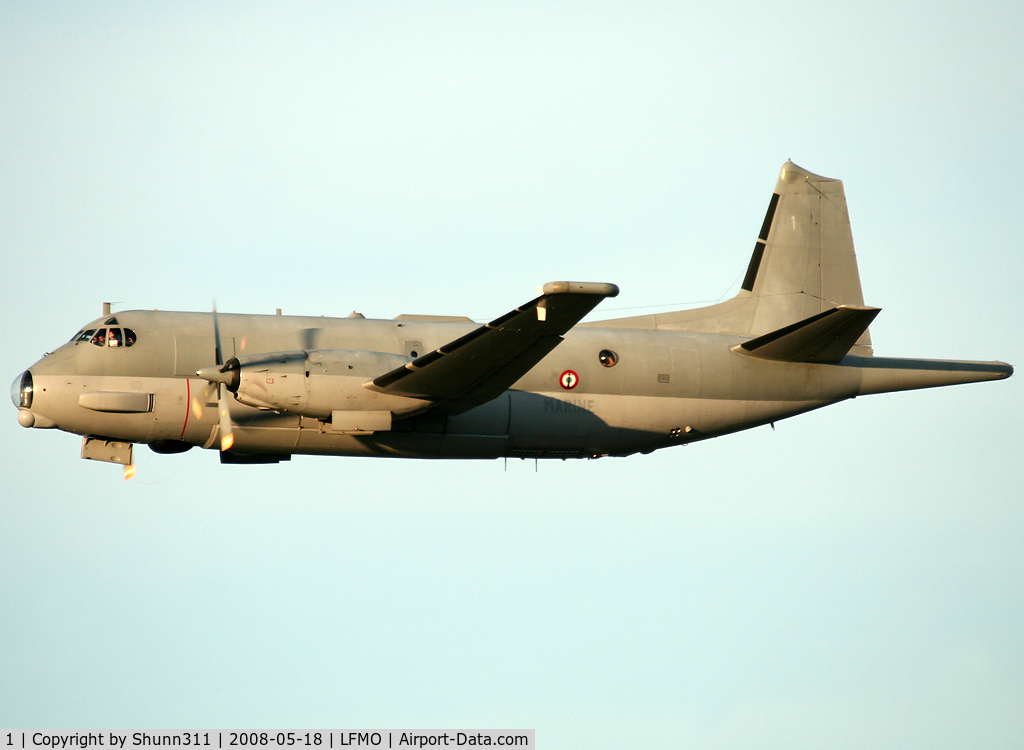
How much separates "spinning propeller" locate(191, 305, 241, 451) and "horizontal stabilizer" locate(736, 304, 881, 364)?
10.7 meters

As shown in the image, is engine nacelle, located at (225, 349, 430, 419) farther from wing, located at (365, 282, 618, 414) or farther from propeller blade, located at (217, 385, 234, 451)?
propeller blade, located at (217, 385, 234, 451)

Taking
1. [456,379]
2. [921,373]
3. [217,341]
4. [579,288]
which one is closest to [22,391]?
[217,341]

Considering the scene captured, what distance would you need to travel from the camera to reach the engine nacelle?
22531 mm

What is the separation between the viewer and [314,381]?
74.8 feet

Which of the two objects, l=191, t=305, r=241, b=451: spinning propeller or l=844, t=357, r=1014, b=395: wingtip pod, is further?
l=844, t=357, r=1014, b=395: wingtip pod

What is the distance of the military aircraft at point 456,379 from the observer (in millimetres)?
22812

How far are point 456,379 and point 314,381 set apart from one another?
2.47 m

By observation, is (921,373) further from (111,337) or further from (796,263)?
(111,337)

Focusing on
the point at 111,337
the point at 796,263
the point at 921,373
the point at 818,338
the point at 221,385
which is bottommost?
the point at 221,385

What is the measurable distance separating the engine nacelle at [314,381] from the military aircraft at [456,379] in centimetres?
3

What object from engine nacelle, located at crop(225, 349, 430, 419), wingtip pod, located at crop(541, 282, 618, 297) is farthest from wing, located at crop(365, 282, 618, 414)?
engine nacelle, located at crop(225, 349, 430, 419)

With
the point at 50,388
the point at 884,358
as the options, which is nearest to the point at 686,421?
the point at 884,358

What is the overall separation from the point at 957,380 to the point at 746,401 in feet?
16.1

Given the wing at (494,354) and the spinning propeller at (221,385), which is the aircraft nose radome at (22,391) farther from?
the wing at (494,354)
